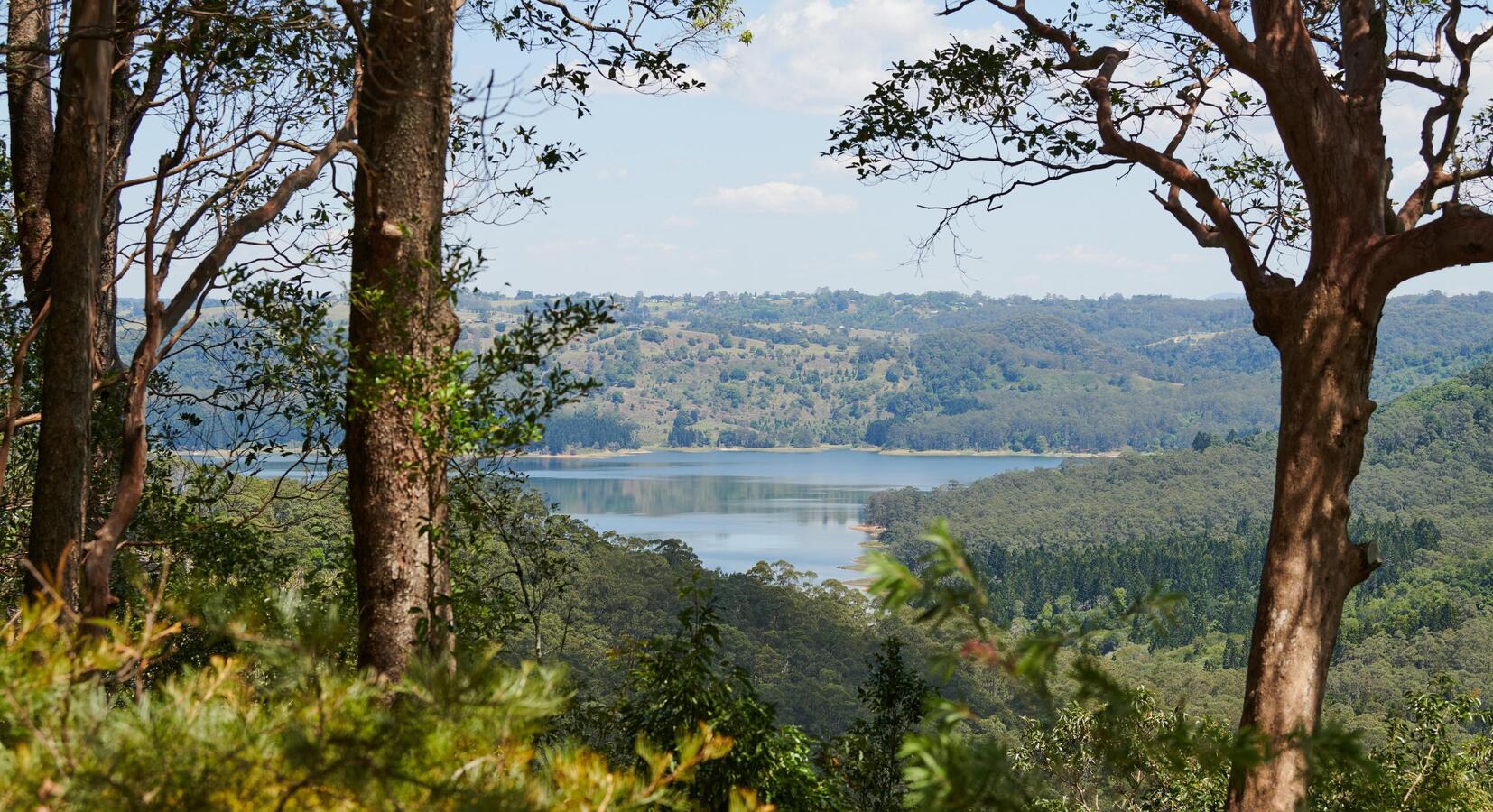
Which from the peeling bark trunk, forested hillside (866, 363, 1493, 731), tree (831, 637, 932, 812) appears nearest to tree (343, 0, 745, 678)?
the peeling bark trunk

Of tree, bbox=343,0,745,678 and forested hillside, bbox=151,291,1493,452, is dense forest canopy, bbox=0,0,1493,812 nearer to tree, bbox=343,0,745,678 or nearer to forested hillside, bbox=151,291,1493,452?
tree, bbox=343,0,745,678

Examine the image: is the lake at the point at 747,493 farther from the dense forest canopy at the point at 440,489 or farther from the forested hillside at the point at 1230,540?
the dense forest canopy at the point at 440,489

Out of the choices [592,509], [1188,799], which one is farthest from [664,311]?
[1188,799]

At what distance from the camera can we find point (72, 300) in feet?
9.00

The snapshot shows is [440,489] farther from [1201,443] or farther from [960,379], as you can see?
[960,379]

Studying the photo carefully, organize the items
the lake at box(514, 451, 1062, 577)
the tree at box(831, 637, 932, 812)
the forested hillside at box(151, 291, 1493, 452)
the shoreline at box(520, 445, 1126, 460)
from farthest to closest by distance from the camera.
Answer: the forested hillside at box(151, 291, 1493, 452) → the shoreline at box(520, 445, 1126, 460) → the lake at box(514, 451, 1062, 577) → the tree at box(831, 637, 932, 812)

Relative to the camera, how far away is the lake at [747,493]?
5409 centimetres

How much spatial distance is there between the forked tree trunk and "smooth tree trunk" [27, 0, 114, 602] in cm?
313

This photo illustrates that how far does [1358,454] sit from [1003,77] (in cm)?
225

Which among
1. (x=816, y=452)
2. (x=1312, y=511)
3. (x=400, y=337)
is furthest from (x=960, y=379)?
(x=400, y=337)

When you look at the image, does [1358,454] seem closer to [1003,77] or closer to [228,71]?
[1003,77]

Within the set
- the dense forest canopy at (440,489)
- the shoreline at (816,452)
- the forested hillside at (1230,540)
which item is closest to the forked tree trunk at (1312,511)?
the dense forest canopy at (440,489)

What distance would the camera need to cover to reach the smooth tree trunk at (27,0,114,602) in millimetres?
2717

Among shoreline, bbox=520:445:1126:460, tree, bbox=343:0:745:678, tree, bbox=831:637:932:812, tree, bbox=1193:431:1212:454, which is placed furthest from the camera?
shoreline, bbox=520:445:1126:460
